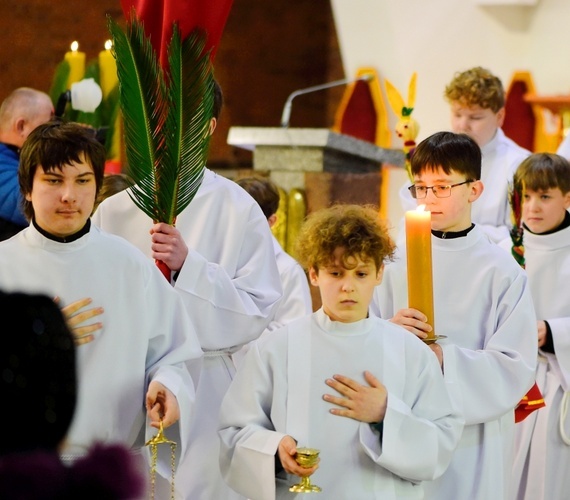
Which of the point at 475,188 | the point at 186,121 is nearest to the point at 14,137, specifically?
the point at 186,121

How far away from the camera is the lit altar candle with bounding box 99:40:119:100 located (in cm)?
649

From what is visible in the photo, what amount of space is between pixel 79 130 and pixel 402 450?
1348 millimetres

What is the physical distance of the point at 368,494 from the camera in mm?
3562

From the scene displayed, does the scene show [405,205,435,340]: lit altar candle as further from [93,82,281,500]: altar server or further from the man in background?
the man in background

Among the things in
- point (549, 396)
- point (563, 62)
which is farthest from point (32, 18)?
point (549, 396)

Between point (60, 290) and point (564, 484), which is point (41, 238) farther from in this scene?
point (564, 484)

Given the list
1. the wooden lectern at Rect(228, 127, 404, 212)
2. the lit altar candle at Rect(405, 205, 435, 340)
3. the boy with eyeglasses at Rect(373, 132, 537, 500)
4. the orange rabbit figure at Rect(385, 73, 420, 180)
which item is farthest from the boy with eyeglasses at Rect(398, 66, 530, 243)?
the lit altar candle at Rect(405, 205, 435, 340)

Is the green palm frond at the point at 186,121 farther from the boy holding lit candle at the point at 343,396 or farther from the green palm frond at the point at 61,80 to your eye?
the green palm frond at the point at 61,80

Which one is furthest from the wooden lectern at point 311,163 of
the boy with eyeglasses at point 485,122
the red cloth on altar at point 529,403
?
the red cloth on altar at point 529,403

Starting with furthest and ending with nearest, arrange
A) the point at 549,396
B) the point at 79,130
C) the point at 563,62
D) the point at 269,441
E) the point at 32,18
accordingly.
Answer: the point at 32,18 → the point at 563,62 → the point at 549,396 → the point at 79,130 → the point at 269,441

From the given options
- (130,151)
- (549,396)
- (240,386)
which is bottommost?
(549,396)

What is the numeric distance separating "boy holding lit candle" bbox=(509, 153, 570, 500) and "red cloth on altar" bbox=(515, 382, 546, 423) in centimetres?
58

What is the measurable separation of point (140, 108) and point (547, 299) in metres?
2.16

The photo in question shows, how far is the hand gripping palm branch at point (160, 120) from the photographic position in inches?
156
